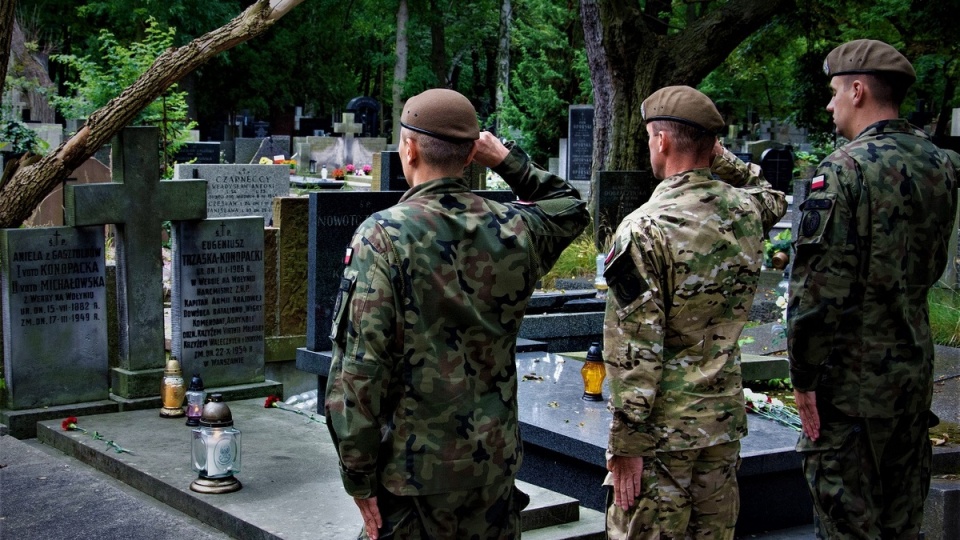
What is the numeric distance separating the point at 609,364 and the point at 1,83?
5106 mm

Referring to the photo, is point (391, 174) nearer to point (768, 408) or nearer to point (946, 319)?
point (768, 408)

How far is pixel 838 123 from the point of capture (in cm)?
421

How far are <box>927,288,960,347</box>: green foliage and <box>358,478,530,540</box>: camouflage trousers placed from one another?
707 centimetres

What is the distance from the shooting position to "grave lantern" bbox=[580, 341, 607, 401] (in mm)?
6348

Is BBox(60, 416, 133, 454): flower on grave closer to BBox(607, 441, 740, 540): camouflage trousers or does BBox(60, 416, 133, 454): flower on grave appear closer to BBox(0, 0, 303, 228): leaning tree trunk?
BBox(0, 0, 303, 228): leaning tree trunk

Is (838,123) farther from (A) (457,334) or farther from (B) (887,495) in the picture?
(A) (457,334)

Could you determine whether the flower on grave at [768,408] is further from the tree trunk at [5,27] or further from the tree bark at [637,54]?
the tree bark at [637,54]

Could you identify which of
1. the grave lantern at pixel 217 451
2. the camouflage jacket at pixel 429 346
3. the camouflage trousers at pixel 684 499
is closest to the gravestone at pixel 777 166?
the grave lantern at pixel 217 451

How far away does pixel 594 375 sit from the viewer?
20.9ft

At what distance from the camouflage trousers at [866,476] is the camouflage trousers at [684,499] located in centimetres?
44

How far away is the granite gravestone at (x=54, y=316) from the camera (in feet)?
22.4

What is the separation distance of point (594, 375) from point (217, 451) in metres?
2.15

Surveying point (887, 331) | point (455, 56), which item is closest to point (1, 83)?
point (887, 331)

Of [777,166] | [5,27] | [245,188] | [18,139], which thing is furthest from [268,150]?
[5,27]
